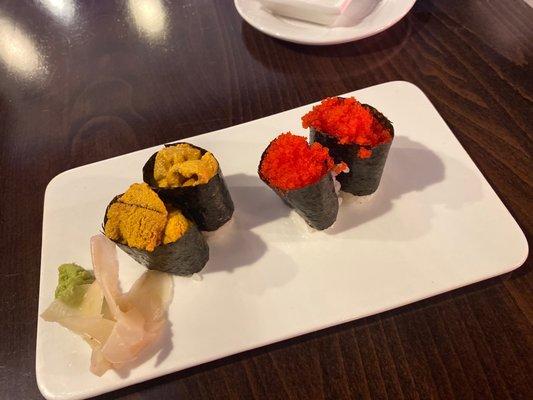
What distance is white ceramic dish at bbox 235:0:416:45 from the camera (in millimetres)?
1773

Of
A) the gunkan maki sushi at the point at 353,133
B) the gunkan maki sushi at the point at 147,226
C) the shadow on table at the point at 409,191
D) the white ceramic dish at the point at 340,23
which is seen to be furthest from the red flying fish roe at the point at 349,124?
the white ceramic dish at the point at 340,23

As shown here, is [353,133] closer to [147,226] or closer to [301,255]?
[301,255]

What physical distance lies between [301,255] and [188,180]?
0.37 m

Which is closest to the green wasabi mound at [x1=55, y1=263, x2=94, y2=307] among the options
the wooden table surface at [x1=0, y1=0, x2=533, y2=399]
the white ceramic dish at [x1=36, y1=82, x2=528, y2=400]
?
the white ceramic dish at [x1=36, y1=82, x2=528, y2=400]

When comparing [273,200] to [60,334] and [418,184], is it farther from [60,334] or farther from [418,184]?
[60,334]

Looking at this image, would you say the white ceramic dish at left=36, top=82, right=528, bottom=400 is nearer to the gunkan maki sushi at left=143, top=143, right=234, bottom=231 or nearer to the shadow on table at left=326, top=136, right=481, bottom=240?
the shadow on table at left=326, top=136, right=481, bottom=240

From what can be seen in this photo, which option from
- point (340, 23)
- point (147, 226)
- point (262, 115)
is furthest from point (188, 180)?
point (340, 23)

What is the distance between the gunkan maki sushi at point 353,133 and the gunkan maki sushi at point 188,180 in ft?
0.91

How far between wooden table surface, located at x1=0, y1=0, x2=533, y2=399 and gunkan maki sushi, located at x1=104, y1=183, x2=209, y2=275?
1.03ft

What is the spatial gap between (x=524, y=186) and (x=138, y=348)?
1.16m

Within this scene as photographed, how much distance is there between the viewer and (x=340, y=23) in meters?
1.83

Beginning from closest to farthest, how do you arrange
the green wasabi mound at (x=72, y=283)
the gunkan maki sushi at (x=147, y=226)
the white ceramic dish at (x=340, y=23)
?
the gunkan maki sushi at (x=147, y=226) → the green wasabi mound at (x=72, y=283) → the white ceramic dish at (x=340, y=23)

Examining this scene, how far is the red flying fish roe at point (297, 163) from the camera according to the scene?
112 cm

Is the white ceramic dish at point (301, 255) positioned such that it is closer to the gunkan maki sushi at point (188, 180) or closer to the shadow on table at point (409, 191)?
the shadow on table at point (409, 191)
